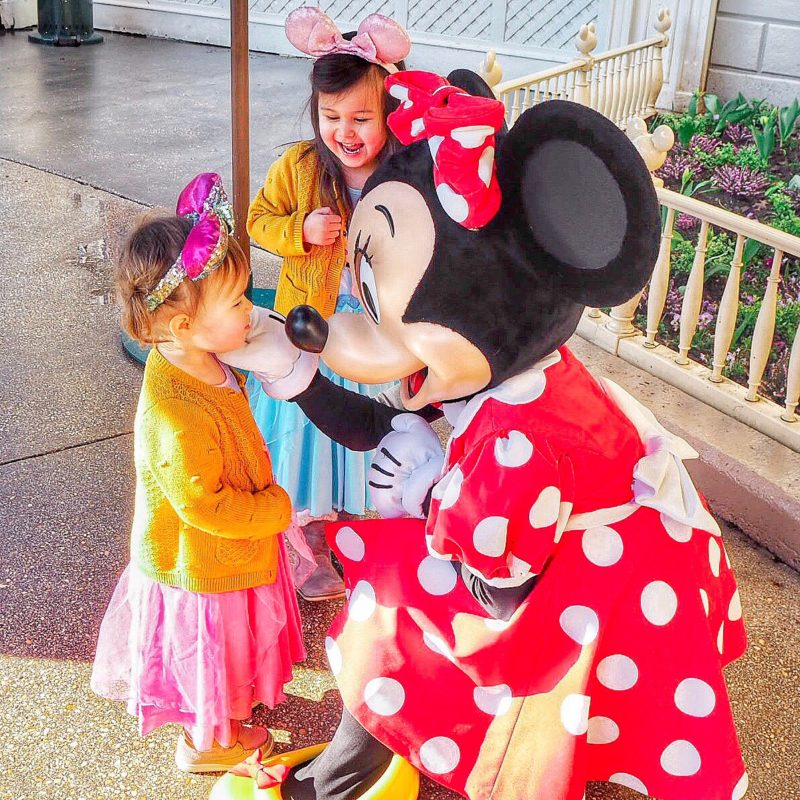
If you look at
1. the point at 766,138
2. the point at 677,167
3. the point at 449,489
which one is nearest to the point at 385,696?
the point at 449,489

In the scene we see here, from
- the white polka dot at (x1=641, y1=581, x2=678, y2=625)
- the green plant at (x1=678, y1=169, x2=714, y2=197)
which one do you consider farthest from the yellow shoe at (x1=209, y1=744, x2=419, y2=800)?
the green plant at (x1=678, y1=169, x2=714, y2=197)

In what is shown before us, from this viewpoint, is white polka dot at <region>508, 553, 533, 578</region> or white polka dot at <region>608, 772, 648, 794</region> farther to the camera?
white polka dot at <region>608, 772, 648, 794</region>

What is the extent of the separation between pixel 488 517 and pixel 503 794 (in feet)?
1.50

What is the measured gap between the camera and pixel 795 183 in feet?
16.8

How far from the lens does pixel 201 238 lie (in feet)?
5.06

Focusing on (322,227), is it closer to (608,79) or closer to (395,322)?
(395,322)

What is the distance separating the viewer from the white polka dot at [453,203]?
4.93 ft

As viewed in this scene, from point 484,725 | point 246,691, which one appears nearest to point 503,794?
point 484,725

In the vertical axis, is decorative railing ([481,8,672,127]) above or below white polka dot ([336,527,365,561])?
above

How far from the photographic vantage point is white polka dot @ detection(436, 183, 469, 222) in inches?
59.2

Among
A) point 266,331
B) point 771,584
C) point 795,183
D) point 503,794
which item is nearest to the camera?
point 503,794

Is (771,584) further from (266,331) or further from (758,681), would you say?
(266,331)

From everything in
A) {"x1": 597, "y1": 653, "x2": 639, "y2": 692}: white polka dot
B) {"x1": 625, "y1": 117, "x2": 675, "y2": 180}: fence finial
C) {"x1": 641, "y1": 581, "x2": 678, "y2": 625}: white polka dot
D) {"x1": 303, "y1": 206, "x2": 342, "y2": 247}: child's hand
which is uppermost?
{"x1": 625, "y1": 117, "x2": 675, "y2": 180}: fence finial

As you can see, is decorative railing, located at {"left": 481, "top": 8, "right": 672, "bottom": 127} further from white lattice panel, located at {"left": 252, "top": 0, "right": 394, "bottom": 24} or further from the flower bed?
white lattice panel, located at {"left": 252, "top": 0, "right": 394, "bottom": 24}
